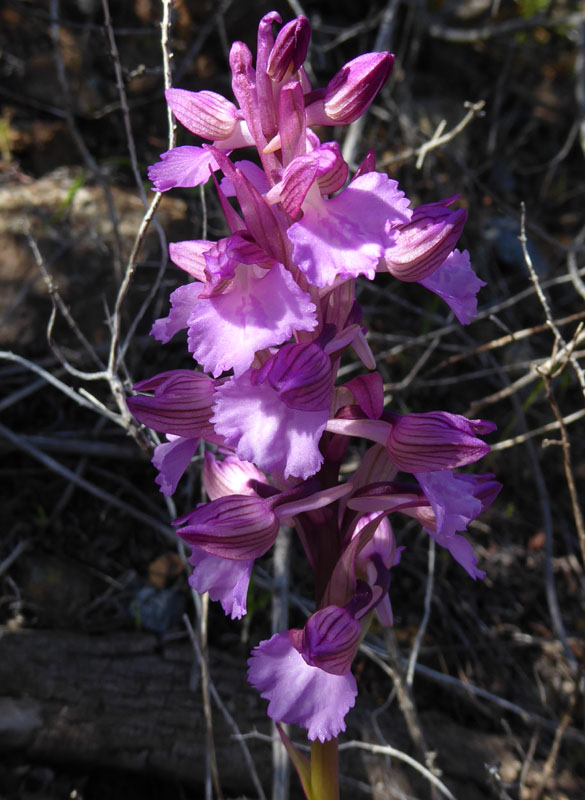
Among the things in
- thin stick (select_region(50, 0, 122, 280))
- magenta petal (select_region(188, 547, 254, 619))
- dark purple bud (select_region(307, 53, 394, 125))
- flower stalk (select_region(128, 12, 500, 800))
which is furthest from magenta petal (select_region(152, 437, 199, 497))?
thin stick (select_region(50, 0, 122, 280))

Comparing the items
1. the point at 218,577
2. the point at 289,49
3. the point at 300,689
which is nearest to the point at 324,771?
the point at 300,689

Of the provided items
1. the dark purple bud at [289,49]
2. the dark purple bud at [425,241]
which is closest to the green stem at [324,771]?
the dark purple bud at [425,241]

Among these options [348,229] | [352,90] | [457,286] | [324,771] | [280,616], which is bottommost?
[280,616]

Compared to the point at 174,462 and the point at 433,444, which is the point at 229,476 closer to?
the point at 174,462

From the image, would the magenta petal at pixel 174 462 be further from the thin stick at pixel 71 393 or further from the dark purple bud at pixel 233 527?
the thin stick at pixel 71 393

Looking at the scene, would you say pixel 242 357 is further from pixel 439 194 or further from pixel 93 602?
pixel 439 194

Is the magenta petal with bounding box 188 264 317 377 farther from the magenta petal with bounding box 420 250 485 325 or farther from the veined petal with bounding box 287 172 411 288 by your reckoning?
the magenta petal with bounding box 420 250 485 325

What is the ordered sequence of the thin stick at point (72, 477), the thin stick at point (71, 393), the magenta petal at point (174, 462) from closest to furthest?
the magenta petal at point (174, 462) → the thin stick at point (71, 393) → the thin stick at point (72, 477)
